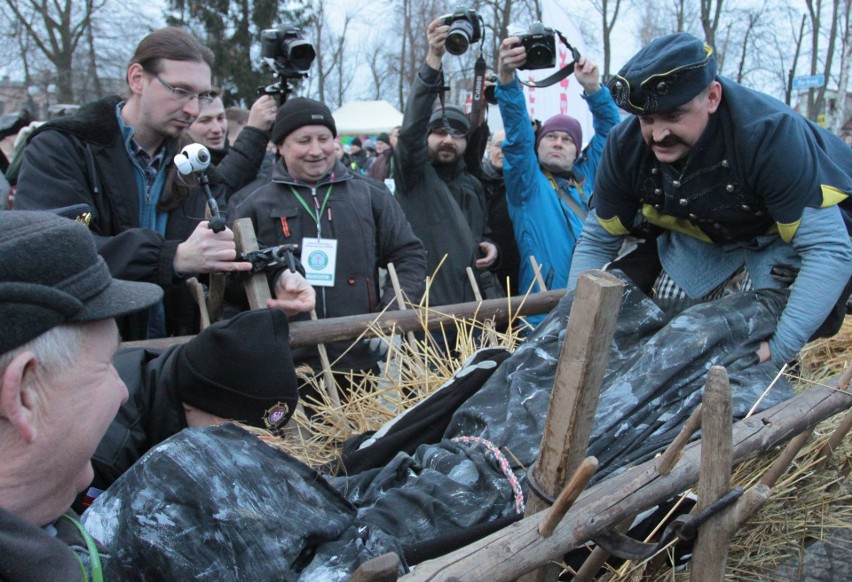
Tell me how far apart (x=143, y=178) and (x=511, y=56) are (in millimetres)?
1843

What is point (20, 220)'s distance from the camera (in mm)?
998

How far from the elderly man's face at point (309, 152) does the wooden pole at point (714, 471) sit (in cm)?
221

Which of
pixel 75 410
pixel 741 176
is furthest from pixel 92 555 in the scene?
pixel 741 176

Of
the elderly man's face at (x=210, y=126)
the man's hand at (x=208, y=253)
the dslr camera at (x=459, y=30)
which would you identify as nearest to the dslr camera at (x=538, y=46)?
the dslr camera at (x=459, y=30)

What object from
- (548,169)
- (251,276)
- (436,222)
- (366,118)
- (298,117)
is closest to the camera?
(251,276)

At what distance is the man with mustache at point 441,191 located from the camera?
3598 mm

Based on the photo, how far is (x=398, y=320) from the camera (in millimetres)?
2967

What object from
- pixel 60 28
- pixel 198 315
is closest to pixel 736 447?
pixel 198 315

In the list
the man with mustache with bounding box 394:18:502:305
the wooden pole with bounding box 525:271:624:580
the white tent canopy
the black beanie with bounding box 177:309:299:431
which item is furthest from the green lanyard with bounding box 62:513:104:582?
the white tent canopy

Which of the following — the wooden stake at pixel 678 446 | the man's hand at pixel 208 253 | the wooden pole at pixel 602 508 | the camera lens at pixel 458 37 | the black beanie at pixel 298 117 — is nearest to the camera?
the wooden pole at pixel 602 508

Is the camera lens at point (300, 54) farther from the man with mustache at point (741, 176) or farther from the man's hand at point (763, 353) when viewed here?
the man's hand at point (763, 353)

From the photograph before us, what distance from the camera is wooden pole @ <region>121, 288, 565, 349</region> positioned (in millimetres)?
2752

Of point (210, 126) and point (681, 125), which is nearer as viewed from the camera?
point (681, 125)

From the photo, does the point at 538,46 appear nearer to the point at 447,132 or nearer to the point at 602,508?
the point at 447,132
